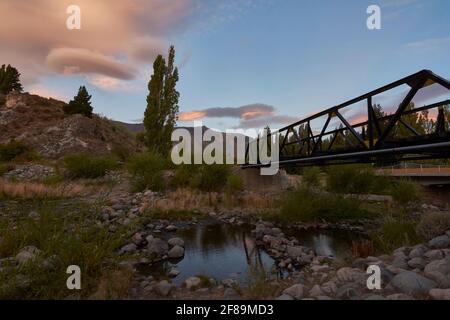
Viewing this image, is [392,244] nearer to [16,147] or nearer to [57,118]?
[16,147]

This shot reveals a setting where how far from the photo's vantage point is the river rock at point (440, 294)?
3.32 meters

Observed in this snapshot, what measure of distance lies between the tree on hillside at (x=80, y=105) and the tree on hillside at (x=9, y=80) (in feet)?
51.4

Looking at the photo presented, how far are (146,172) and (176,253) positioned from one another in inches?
422

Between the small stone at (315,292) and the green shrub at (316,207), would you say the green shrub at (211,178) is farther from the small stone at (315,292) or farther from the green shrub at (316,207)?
the small stone at (315,292)

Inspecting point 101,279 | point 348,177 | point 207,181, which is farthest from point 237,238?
point 348,177

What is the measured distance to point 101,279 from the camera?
433 cm

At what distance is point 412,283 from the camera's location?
3.76 meters

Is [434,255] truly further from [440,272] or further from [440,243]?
[440,272]

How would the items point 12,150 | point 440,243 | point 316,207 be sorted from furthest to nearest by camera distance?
point 12,150
point 316,207
point 440,243

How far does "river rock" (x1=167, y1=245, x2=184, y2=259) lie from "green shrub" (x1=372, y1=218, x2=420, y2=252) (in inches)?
202

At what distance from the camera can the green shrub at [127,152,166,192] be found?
56.4 ft

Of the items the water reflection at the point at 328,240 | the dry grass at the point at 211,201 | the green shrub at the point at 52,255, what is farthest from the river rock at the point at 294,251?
the dry grass at the point at 211,201

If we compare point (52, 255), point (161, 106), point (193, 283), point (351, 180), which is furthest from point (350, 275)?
point (161, 106)
